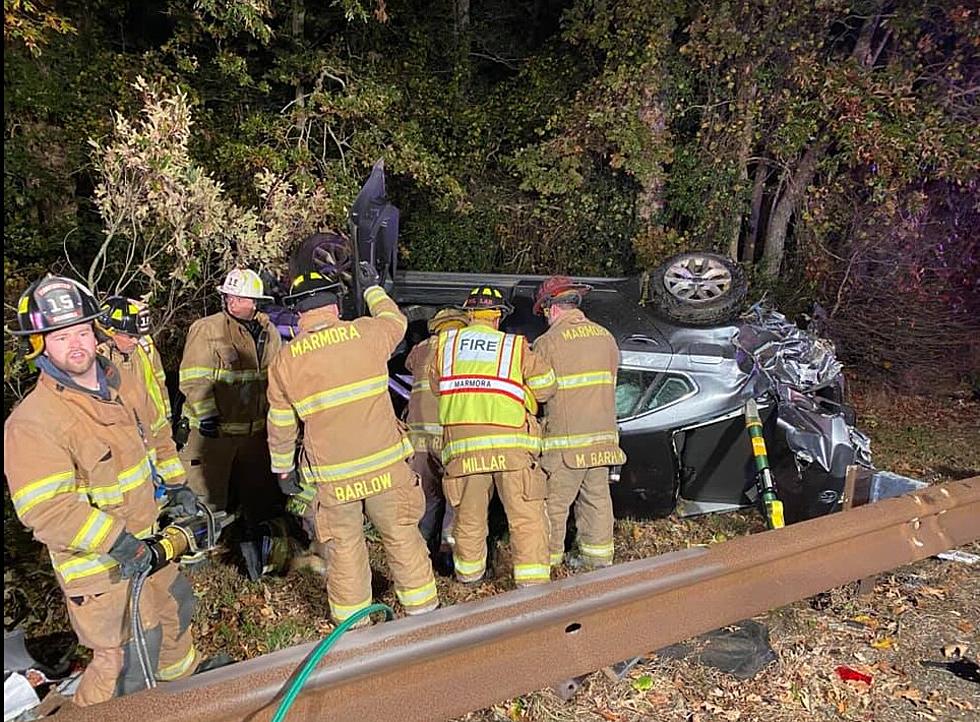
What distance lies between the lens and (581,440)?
172 inches

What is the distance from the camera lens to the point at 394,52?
10930 millimetres

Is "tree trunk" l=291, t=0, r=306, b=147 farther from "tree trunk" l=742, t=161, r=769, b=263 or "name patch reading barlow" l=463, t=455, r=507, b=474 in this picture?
"name patch reading barlow" l=463, t=455, r=507, b=474

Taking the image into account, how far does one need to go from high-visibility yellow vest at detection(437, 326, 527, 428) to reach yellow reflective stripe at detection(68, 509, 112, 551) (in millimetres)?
1838

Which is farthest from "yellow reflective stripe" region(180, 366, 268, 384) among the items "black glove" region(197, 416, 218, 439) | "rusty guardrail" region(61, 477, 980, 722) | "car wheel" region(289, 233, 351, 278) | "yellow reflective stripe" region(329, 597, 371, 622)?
"rusty guardrail" region(61, 477, 980, 722)

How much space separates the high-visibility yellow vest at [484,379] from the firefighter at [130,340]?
5.04 feet

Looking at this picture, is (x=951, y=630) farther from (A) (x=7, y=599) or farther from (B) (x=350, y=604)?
(A) (x=7, y=599)

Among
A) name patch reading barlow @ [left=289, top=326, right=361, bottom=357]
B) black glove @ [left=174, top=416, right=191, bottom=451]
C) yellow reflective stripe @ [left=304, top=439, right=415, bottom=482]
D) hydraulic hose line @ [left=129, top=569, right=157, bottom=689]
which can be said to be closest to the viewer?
hydraulic hose line @ [left=129, top=569, right=157, bottom=689]

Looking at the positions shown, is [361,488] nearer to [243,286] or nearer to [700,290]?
[243,286]

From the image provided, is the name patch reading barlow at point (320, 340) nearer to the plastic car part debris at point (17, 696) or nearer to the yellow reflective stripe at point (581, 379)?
the yellow reflective stripe at point (581, 379)

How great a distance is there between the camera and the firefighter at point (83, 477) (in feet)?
9.03

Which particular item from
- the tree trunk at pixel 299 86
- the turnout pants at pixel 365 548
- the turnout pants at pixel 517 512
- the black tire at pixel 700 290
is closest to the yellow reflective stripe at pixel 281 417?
the turnout pants at pixel 365 548

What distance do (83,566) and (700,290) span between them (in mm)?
4151

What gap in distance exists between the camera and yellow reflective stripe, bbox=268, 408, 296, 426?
366cm


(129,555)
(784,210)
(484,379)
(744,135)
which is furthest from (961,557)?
(784,210)
